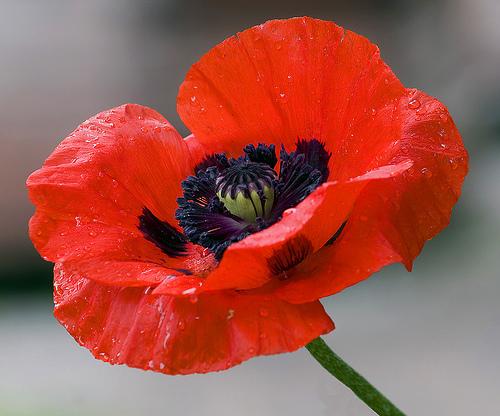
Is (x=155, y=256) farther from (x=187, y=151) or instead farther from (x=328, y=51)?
(x=328, y=51)

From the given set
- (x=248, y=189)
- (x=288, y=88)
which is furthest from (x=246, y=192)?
(x=288, y=88)

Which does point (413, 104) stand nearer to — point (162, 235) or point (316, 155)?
point (316, 155)

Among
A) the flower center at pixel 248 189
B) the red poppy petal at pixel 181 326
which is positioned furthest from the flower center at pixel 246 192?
the red poppy petal at pixel 181 326

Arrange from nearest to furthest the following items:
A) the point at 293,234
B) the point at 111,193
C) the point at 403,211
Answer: the point at 293,234 < the point at 403,211 < the point at 111,193

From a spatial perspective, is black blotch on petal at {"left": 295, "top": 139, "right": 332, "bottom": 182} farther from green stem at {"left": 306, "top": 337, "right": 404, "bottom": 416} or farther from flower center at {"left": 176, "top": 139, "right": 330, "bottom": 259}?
green stem at {"left": 306, "top": 337, "right": 404, "bottom": 416}

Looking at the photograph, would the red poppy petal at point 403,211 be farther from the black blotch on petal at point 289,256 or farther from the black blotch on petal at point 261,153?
the black blotch on petal at point 261,153

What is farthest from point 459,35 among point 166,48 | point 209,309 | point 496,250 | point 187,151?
point 209,309

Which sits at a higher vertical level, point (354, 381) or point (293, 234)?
point (293, 234)

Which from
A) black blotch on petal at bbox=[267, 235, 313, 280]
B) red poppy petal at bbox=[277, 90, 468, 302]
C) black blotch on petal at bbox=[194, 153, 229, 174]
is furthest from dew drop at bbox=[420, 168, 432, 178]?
black blotch on petal at bbox=[194, 153, 229, 174]
